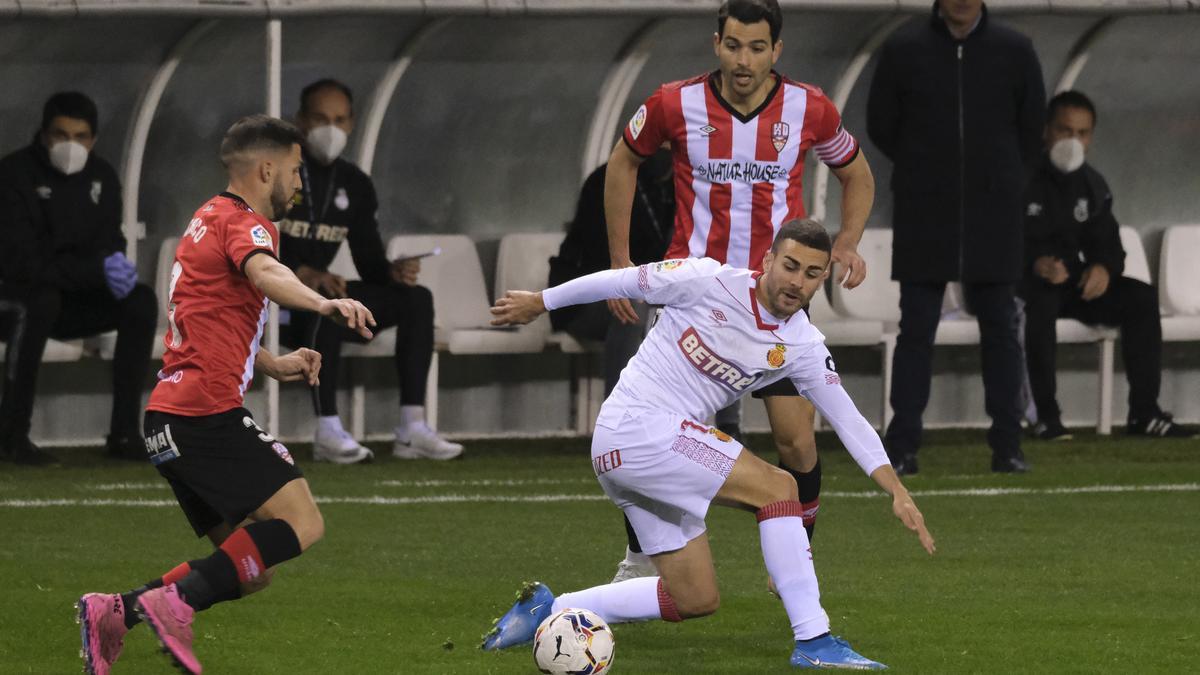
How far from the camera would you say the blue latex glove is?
1007 cm

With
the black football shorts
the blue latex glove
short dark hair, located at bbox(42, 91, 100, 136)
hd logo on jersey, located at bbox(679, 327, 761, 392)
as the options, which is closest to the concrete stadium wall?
short dark hair, located at bbox(42, 91, 100, 136)

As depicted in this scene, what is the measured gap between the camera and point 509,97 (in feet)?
39.5

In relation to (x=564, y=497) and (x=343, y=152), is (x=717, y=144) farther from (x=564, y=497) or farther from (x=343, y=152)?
(x=343, y=152)

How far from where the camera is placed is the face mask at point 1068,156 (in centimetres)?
1173

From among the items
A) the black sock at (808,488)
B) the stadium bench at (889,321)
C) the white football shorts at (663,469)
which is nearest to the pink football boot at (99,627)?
the white football shorts at (663,469)

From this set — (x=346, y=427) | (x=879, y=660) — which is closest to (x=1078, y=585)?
(x=879, y=660)

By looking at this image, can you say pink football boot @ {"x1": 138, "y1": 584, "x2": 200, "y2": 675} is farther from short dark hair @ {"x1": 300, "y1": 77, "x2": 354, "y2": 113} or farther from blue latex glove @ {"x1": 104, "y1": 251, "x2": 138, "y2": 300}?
short dark hair @ {"x1": 300, "y1": 77, "x2": 354, "y2": 113}

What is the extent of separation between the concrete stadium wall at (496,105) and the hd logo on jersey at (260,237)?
4905 millimetres

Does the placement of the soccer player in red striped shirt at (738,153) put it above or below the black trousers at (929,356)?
above

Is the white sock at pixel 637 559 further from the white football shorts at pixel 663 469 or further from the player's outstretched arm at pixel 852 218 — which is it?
the player's outstretched arm at pixel 852 218

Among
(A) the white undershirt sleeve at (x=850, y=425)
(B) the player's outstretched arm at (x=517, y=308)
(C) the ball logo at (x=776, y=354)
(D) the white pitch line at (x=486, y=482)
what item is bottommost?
(D) the white pitch line at (x=486, y=482)

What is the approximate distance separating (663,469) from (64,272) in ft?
17.1

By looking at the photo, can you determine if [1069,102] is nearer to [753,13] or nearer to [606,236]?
[606,236]

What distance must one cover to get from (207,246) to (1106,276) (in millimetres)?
7250
